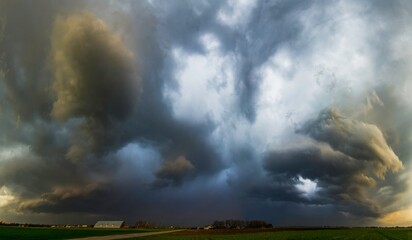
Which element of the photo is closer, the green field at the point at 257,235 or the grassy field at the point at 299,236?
the grassy field at the point at 299,236

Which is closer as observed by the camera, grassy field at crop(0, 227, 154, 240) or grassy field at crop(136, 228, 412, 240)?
grassy field at crop(136, 228, 412, 240)

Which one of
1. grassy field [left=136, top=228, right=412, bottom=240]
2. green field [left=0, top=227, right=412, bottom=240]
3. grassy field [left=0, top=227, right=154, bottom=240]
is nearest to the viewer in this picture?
grassy field [left=136, top=228, right=412, bottom=240]

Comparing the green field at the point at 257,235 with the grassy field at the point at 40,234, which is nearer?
the green field at the point at 257,235

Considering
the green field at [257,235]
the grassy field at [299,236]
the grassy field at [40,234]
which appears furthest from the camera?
the grassy field at [40,234]

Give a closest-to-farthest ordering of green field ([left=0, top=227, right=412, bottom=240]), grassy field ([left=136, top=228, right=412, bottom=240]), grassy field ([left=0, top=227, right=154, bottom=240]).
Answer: grassy field ([left=136, top=228, right=412, bottom=240]) < green field ([left=0, top=227, right=412, bottom=240]) < grassy field ([left=0, top=227, right=154, bottom=240])

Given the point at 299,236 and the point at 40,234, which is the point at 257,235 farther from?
the point at 40,234

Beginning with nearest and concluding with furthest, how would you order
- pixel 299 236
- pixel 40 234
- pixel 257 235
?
pixel 299 236 < pixel 40 234 < pixel 257 235

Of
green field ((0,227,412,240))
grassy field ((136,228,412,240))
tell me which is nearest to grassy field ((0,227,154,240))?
green field ((0,227,412,240))

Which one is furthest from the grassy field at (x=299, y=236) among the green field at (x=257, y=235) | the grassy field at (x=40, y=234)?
the grassy field at (x=40, y=234)

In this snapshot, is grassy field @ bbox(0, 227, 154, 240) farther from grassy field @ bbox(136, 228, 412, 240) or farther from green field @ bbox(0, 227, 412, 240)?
grassy field @ bbox(136, 228, 412, 240)

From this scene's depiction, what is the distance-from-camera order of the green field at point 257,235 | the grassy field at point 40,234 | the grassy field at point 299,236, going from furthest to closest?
1. the grassy field at point 40,234
2. the green field at point 257,235
3. the grassy field at point 299,236

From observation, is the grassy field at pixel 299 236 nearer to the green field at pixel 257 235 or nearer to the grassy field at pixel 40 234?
the green field at pixel 257 235

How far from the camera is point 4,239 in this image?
7525 centimetres

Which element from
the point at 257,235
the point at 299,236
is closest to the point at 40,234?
the point at 257,235
